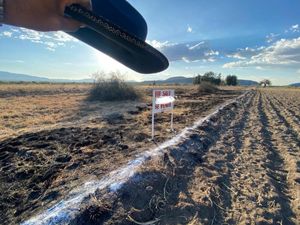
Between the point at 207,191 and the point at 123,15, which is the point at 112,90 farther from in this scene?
the point at 123,15

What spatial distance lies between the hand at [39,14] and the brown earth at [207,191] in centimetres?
240

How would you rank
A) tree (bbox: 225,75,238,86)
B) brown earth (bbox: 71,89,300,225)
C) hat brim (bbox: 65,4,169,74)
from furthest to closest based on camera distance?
tree (bbox: 225,75,238,86)
brown earth (bbox: 71,89,300,225)
hat brim (bbox: 65,4,169,74)

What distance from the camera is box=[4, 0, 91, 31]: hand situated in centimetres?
58

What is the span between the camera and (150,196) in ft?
10.6

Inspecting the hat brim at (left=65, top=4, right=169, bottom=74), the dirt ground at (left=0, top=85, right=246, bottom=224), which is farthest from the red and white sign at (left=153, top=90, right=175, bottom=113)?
the hat brim at (left=65, top=4, right=169, bottom=74)

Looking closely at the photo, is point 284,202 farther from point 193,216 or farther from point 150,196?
point 150,196

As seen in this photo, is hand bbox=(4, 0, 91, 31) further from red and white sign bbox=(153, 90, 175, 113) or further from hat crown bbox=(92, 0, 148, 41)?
red and white sign bbox=(153, 90, 175, 113)

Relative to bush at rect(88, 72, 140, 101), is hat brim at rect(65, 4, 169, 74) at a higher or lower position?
A: higher

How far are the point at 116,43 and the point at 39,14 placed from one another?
0.85 feet

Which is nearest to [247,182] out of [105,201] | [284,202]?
[284,202]

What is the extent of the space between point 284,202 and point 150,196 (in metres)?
1.74

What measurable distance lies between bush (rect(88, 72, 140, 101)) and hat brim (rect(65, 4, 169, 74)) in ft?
54.4

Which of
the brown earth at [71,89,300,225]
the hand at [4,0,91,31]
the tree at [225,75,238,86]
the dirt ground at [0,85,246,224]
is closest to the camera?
the hand at [4,0,91,31]

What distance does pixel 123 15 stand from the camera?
84cm
